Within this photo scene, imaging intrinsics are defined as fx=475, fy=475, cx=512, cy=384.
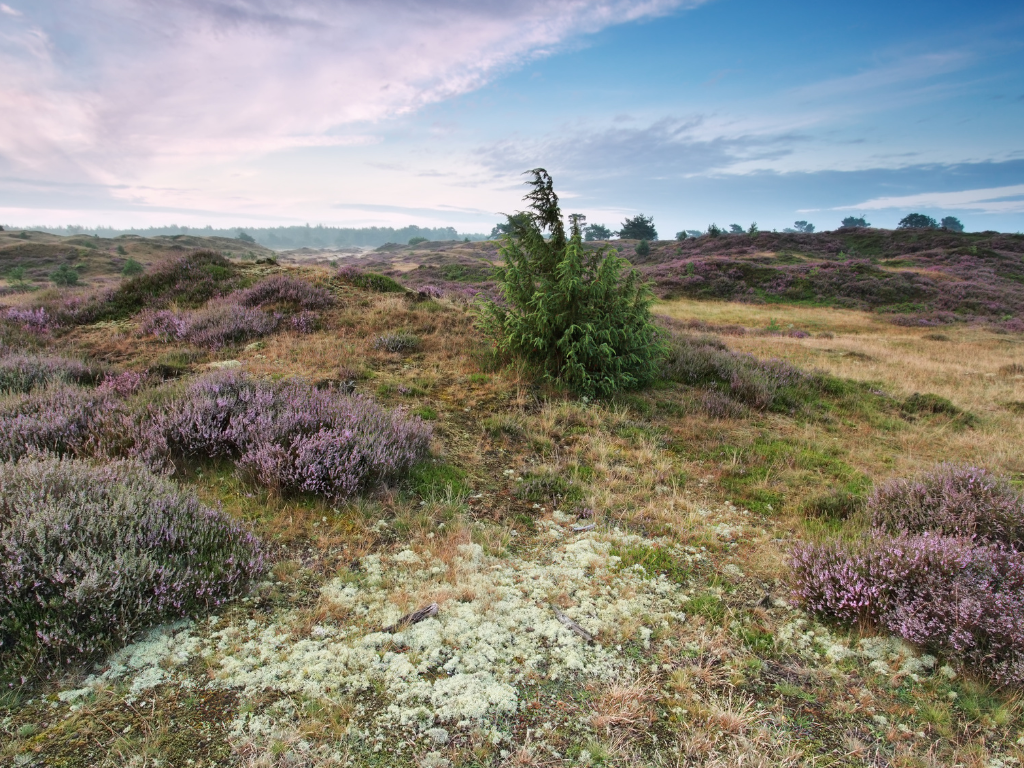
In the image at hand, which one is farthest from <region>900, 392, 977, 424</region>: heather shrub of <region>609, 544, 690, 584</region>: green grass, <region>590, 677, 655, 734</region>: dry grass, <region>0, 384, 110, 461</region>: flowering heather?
<region>0, 384, 110, 461</region>: flowering heather

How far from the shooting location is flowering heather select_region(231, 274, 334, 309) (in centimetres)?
1273

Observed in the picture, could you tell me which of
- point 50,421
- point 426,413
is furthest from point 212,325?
point 426,413

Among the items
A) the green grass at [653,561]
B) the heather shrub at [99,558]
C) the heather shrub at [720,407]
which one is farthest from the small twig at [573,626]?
the heather shrub at [720,407]

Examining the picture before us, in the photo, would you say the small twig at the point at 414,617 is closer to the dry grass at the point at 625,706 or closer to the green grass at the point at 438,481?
the dry grass at the point at 625,706

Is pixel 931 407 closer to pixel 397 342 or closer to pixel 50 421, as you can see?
pixel 397 342

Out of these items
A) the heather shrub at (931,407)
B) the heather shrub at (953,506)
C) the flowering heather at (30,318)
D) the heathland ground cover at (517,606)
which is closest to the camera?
the heathland ground cover at (517,606)

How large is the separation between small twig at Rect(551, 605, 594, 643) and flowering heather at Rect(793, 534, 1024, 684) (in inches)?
73.3

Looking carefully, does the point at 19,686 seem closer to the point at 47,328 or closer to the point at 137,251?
the point at 47,328

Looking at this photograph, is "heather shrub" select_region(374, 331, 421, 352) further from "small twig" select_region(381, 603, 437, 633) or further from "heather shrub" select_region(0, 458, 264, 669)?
"small twig" select_region(381, 603, 437, 633)

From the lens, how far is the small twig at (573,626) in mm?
3273

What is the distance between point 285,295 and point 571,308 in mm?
8380

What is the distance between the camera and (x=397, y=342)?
10508 mm

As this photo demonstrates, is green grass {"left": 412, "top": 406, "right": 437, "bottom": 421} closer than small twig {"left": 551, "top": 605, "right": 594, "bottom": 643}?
No

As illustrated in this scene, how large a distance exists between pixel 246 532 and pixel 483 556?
Answer: 75.4 inches
